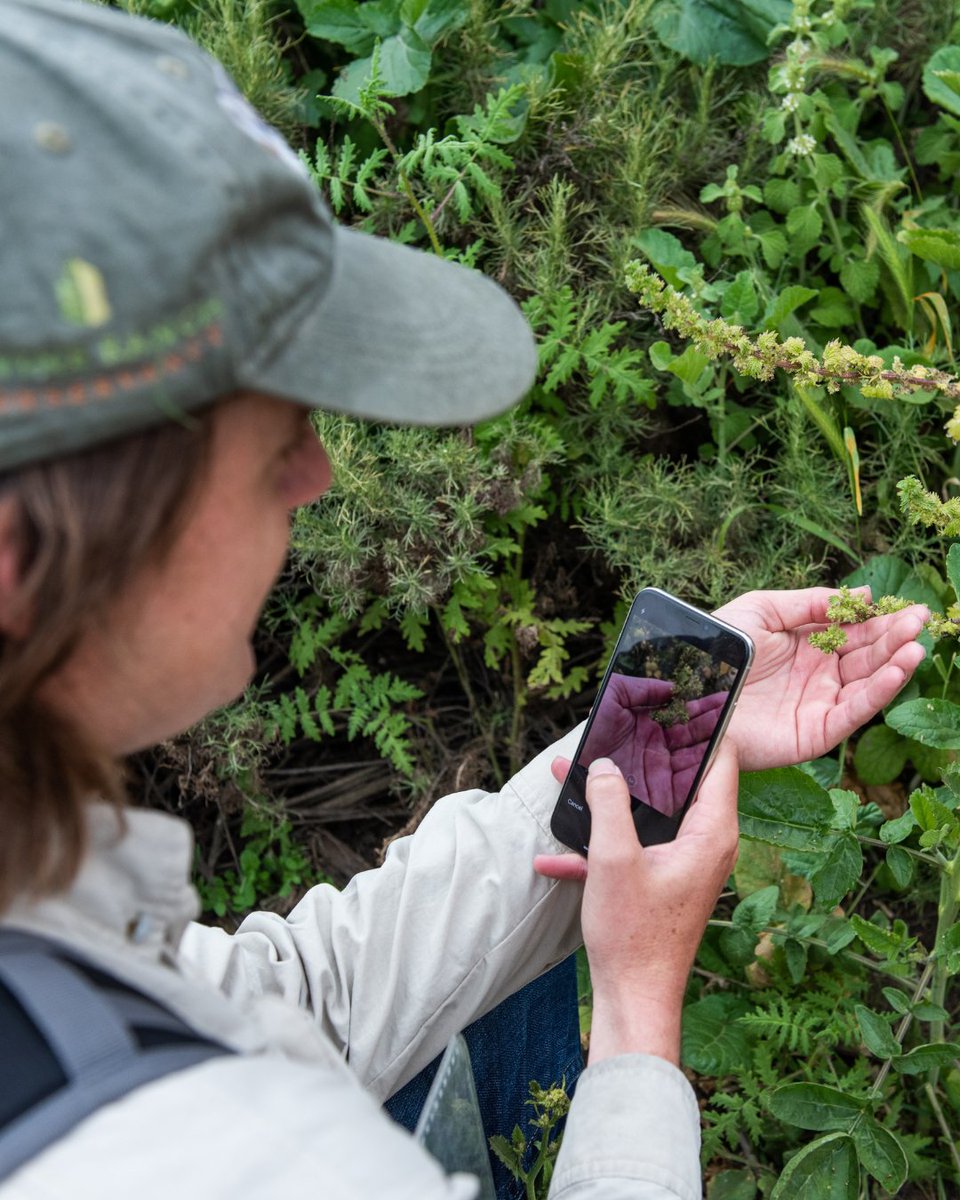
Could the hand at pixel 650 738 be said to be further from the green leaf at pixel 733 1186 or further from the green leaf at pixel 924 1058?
the green leaf at pixel 733 1186

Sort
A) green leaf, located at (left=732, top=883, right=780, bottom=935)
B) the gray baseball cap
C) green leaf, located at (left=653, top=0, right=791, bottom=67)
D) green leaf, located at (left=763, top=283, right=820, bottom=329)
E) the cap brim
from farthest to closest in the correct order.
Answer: green leaf, located at (left=653, top=0, right=791, bottom=67) < green leaf, located at (left=763, top=283, right=820, bottom=329) < green leaf, located at (left=732, top=883, right=780, bottom=935) < the cap brim < the gray baseball cap

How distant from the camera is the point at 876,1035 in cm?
175

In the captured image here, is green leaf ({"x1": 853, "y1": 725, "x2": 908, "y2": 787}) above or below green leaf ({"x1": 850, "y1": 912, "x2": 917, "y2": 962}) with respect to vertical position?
below

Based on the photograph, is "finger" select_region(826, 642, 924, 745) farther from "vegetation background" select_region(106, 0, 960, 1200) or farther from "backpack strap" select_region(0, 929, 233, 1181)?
"backpack strap" select_region(0, 929, 233, 1181)

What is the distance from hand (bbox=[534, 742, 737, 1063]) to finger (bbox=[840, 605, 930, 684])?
1.33 feet

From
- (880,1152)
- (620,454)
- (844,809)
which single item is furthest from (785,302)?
(880,1152)

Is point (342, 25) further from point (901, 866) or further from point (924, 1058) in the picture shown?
point (924, 1058)

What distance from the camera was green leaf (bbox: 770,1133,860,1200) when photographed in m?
1.78

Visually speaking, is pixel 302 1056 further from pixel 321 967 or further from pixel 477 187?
pixel 477 187

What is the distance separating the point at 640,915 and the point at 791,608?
620mm

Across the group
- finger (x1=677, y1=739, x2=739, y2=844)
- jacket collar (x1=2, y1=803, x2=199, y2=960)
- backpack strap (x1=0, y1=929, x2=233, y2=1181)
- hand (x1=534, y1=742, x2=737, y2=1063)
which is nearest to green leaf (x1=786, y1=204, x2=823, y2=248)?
finger (x1=677, y1=739, x2=739, y2=844)

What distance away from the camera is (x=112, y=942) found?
1.01 metres

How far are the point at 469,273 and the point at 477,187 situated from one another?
143cm

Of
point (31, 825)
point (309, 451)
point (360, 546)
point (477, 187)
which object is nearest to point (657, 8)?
point (477, 187)
